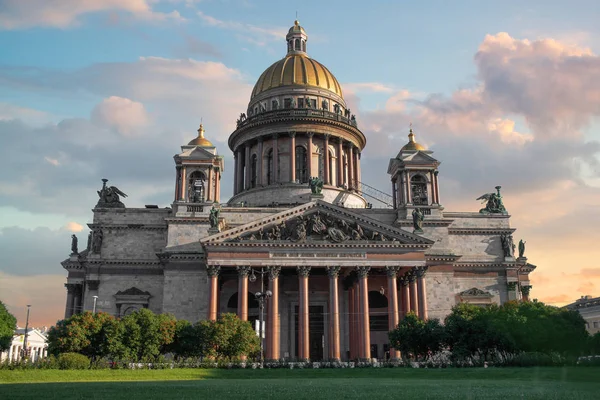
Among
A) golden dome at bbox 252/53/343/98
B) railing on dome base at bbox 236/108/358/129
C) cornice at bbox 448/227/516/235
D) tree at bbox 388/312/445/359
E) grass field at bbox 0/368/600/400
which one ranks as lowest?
grass field at bbox 0/368/600/400

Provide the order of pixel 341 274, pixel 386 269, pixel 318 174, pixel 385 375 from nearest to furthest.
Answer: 1. pixel 385 375
2. pixel 386 269
3. pixel 341 274
4. pixel 318 174

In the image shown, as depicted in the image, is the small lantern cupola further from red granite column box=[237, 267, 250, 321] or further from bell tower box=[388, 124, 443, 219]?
red granite column box=[237, 267, 250, 321]

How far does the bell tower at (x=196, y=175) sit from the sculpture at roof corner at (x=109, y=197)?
6882mm

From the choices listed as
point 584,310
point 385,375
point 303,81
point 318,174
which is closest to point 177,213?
point 318,174

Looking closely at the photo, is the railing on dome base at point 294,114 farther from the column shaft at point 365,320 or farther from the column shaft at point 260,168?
the column shaft at point 365,320

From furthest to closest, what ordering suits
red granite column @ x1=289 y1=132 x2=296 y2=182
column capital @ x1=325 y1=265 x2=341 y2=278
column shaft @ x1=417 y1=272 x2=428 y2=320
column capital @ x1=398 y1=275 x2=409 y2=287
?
red granite column @ x1=289 y1=132 x2=296 y2=182 → column capital @ x1=398 y1=275 x2=409 y2=287 → column shaft @ x1=417 y1=272 x2=428 y2=320 → column capital @ x1=325 y1=265 x2=341 y2=278

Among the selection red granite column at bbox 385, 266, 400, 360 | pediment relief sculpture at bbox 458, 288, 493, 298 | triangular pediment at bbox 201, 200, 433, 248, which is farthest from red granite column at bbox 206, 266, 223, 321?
pediment relief sculpture at bbox 458, 288, 493, 298

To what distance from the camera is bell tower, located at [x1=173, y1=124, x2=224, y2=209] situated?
59.9 metres

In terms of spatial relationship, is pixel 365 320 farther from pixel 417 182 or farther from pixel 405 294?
pixel 417 182

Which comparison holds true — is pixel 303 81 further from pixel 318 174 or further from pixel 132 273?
pixel 132 273

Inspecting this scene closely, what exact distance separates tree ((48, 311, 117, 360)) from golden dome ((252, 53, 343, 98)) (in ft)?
134

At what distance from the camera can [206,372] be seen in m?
34.2

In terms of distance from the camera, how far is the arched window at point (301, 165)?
70.1 metres

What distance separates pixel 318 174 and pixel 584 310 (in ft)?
172
